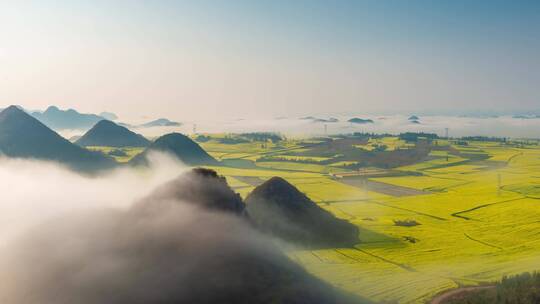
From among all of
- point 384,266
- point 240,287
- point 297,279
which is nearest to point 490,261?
point 384,266

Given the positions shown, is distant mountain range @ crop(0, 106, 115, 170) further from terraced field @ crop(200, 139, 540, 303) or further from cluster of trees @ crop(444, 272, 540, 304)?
cluster of trees @ crop(444, 272, 540, 304)

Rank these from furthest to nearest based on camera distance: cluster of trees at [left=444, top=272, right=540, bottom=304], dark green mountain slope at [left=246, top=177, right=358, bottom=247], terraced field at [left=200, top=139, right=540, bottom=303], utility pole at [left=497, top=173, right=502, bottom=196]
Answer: utility pole at [left=497, top=173, right=502, bottom=196]
dark green mountain slope at [left=246, top=177, right=358, bottom=247]
terraced field at [left=200, top=139, right=540, bottom=303]
cluster of trees at [left=444, top=272, right=540, bottom=304]

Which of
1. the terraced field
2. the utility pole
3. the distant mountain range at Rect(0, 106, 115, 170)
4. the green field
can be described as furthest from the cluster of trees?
the distant mountain range at Rect(0, 106, 115, 170)

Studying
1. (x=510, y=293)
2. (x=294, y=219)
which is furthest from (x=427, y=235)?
(x=510, y=293)

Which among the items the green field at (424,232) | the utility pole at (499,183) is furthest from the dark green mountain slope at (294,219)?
the utility pole at (499,183)

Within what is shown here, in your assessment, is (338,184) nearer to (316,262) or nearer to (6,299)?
(316,262)

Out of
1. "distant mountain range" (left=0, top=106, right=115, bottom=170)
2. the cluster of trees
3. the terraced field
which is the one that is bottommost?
the terraced field

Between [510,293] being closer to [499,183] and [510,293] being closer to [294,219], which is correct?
[294,219]
